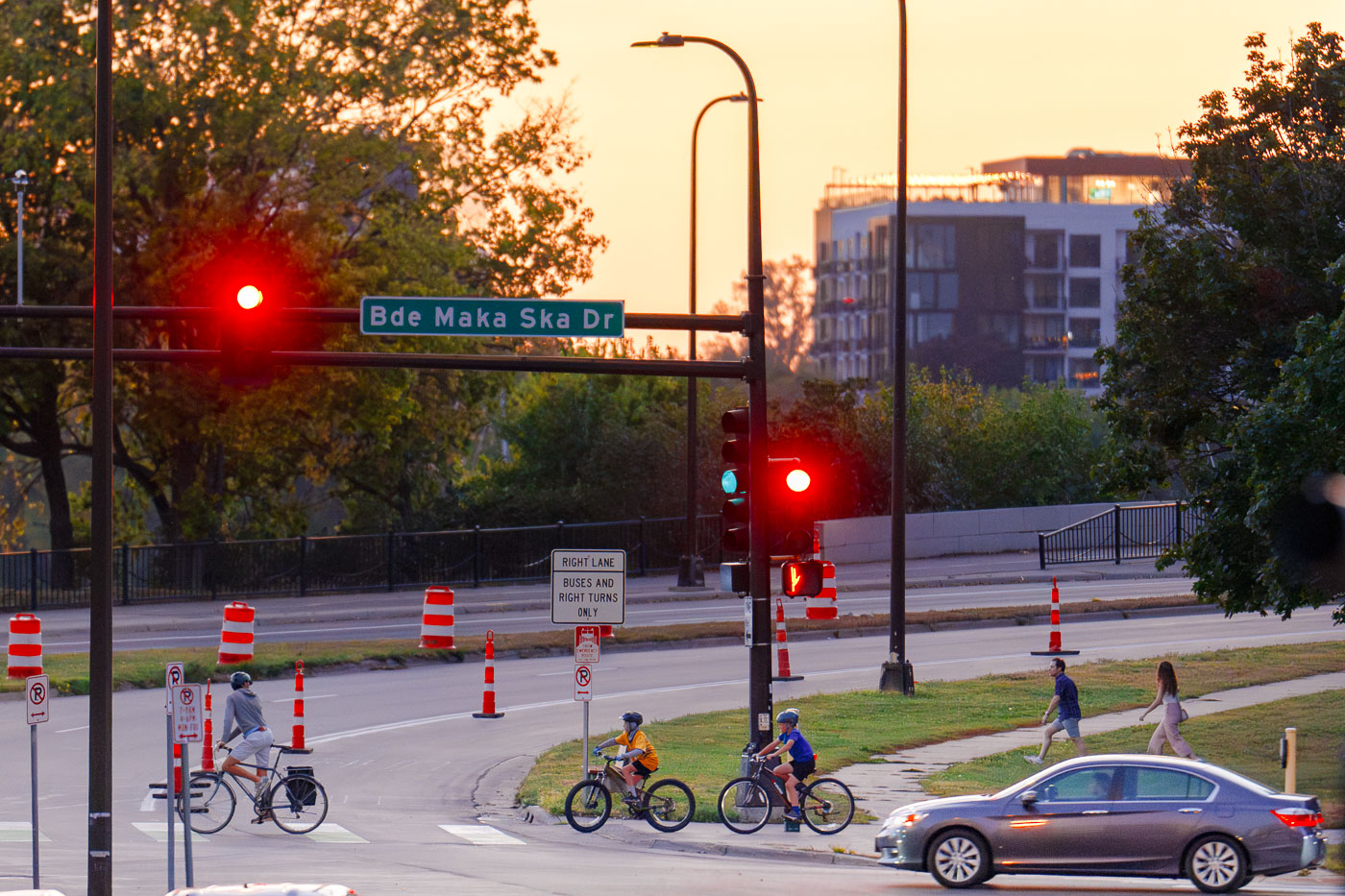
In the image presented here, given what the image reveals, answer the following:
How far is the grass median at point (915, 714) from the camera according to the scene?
19875 mm

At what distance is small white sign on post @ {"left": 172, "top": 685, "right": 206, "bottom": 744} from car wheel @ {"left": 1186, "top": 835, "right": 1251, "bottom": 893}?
8.51 metres

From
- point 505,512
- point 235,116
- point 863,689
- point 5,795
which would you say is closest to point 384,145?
point 235,116

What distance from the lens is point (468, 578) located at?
146 feet

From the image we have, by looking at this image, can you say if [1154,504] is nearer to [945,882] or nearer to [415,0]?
[415,0]

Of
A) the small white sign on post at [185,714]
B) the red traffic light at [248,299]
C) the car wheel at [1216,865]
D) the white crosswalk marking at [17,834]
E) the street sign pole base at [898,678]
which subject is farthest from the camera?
the street sign pole base at [898,678]

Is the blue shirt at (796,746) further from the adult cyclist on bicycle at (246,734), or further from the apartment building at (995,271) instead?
the apartment building at (995,271)

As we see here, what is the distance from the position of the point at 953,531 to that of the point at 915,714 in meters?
24.5

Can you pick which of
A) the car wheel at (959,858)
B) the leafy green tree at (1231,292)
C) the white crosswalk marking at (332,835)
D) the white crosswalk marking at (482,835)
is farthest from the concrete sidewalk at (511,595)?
the car wheel at (959,858)

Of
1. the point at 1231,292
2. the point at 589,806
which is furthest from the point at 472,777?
the point at 1231,292

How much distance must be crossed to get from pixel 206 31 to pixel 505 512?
15930 millimetres

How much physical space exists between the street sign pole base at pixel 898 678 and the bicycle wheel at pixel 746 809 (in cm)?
857

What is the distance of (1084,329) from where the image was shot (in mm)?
112375

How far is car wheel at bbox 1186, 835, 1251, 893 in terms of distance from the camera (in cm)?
1378

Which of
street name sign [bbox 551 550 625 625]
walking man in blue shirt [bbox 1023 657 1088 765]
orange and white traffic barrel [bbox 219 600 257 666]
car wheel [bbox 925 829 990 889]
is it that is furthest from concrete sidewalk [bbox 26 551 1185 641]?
car wheel [bbox 925 829 990 889]
